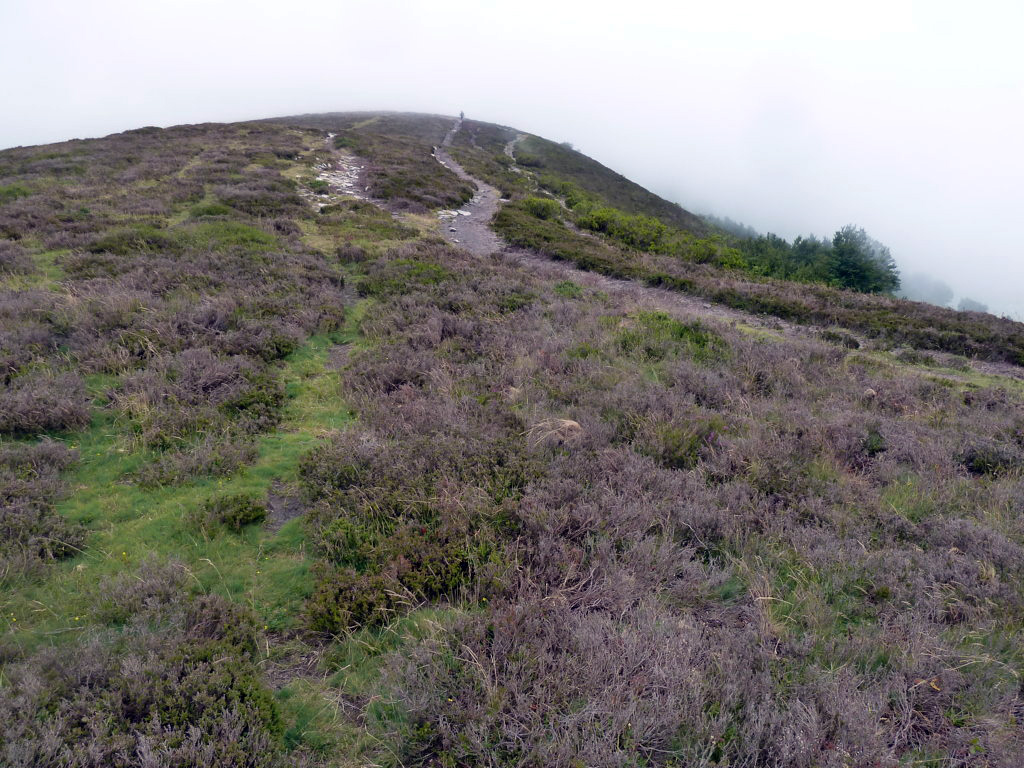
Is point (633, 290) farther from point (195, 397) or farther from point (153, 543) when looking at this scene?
point (153, 543)

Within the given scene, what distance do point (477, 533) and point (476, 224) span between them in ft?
63.4

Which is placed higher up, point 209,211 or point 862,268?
point 862,268

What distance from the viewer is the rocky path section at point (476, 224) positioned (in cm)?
1853

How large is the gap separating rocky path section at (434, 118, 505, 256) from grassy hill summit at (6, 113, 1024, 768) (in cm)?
760

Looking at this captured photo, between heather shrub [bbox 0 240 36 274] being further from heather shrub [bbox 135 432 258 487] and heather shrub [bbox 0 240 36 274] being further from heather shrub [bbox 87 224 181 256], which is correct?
heather shrub [bbox 135 432 258 487]

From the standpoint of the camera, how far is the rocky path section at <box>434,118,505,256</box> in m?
18.5

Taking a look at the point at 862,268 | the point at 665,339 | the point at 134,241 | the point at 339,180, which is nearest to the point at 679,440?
the point at 665,339

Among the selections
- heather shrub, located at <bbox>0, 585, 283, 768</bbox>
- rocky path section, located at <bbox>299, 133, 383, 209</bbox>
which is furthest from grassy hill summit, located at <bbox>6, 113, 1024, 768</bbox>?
rocky path section, located at <bbox>299, 133, 383, 209</bbox>

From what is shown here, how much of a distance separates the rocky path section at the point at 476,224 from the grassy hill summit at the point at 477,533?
760 cm

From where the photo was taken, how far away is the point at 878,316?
45.6 feet

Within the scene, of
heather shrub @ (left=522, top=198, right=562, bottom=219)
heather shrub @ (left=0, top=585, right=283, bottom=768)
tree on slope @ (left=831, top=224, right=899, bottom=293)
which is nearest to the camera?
heather shrub @ (left=0, top=585, right=283, bottom=768)

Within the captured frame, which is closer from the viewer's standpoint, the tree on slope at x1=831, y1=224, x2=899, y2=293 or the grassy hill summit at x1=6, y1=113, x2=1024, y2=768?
the grassy hill summit at x1=6, y1=113, x2=1024, y2=768

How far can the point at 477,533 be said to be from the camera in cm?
437

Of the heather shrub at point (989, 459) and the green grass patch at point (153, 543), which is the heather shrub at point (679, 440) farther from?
the green grass patch at point (153, 543)
